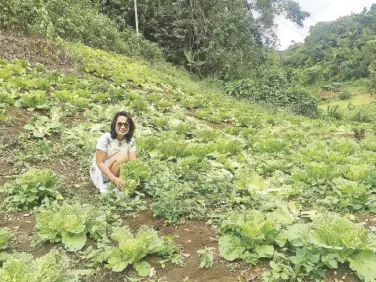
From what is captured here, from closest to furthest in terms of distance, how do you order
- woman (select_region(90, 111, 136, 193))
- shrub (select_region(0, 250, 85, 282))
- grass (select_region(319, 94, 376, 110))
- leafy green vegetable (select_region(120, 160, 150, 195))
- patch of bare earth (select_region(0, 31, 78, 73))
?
shrub (select_region(0, 250, 85, 282)) → leafy green vegetable (select_region(120, 160, 150, 195)) → woman (select_region(90, 111, 136, 193)) → patch of bare earth (select_region(0, 31, 78, 73)) → grass (select_region(319, 94, 376, 110))

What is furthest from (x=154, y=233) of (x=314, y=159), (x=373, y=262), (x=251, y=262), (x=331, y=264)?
(x=314, y=159)

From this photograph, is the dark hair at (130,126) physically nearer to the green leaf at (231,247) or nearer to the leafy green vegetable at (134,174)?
the leafy green vegetable at (134,174)

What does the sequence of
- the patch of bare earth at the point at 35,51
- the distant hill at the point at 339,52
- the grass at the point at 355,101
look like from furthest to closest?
the distant hill at the point at 339,52
the grass at the point at 355,101
the patch of bare earth at the point at 35,51

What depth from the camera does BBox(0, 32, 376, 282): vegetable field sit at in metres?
2.85

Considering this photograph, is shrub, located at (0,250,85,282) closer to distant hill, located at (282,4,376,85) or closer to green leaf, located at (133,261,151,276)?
green leaf, located at (133,261,151,276)

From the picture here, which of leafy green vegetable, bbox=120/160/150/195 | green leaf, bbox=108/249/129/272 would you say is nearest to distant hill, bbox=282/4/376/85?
leafy green vegetable, bbox=120/160/150/195

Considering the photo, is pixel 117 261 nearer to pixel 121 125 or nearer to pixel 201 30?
pixel 121 125

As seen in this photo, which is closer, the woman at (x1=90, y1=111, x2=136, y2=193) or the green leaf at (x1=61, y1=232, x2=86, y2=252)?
the green leaf at (x1=61, y1=232, x2=86, y2=252)

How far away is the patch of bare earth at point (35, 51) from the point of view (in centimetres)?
918

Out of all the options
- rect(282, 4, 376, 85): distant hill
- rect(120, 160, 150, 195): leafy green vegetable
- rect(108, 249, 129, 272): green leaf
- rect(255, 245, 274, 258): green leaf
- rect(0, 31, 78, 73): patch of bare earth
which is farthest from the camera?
rect(282, 4, 376, 85): distant hill

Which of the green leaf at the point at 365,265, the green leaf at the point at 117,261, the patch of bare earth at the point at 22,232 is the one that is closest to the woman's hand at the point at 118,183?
the patch of bare earth at the point at 22,232

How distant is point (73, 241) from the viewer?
3.13 meters

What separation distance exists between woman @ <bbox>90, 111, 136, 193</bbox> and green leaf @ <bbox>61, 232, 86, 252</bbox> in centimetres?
101

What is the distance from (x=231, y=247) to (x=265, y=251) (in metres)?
0.27
